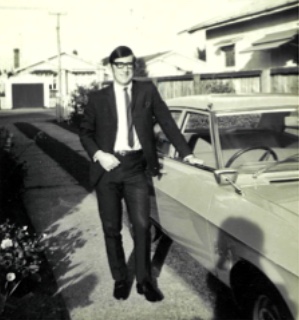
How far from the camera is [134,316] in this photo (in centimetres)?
327

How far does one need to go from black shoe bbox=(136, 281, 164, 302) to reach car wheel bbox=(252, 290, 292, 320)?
3.04ft

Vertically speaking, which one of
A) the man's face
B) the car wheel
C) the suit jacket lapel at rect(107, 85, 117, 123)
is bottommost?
the car wheel

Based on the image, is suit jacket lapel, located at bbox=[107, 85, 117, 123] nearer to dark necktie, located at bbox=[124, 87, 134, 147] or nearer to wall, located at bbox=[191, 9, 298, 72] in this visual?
dark necktie, located at bbox=[124, 87, 134, 147]

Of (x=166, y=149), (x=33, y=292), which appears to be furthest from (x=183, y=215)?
(x=33, y=292)

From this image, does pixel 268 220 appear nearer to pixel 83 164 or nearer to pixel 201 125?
pixel 201 125

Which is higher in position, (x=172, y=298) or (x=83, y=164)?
(x=83, y=164)

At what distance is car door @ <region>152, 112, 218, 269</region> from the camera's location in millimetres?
3264

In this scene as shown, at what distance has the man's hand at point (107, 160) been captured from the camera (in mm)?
3234

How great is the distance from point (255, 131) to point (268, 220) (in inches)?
59.8

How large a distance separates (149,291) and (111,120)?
4.31 feet

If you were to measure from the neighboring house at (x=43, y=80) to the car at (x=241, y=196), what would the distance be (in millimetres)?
37151

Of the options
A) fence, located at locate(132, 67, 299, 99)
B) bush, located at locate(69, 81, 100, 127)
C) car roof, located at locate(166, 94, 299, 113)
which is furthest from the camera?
bush, located at locate(69, 81, 100, 127)

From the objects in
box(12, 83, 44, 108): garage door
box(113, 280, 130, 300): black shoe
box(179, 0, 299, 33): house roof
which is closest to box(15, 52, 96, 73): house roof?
box(12, 83, 44, 108): garage door

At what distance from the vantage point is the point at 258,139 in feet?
12.8
